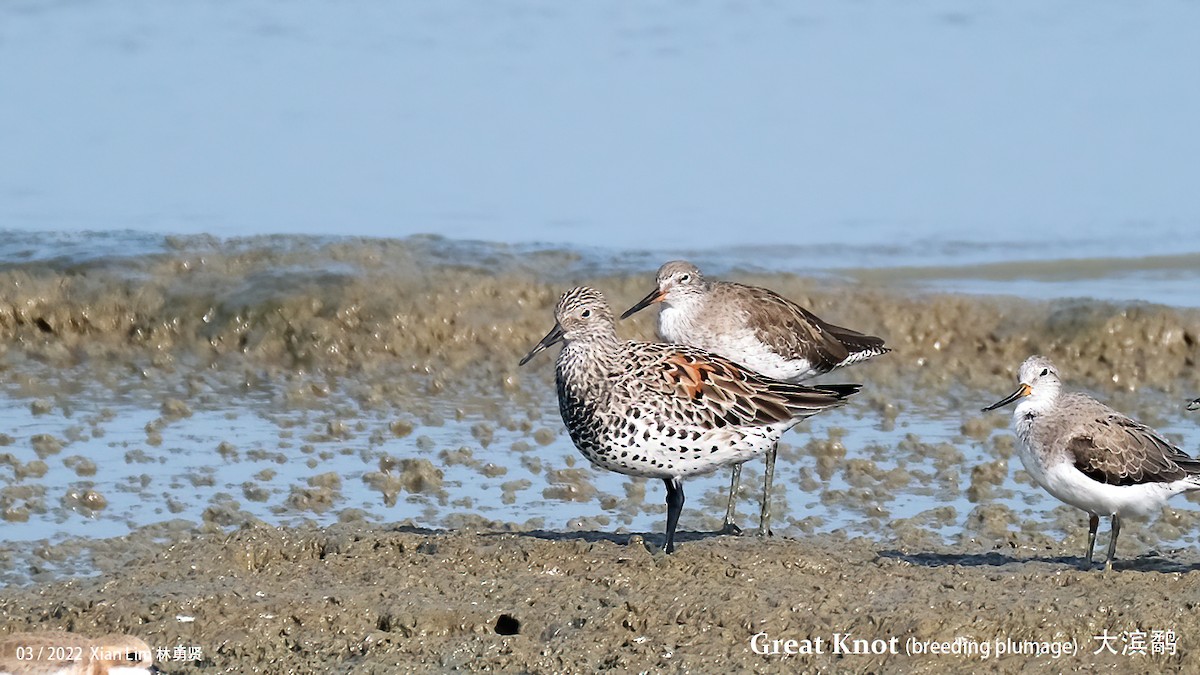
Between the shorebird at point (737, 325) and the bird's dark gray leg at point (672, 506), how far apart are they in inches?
69.7

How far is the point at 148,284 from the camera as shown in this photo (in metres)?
11.1

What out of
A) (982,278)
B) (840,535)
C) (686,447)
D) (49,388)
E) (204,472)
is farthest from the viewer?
(982,278)

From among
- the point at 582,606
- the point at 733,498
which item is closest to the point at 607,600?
the point at 582,606

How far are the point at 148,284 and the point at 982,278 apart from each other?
5.60 metres

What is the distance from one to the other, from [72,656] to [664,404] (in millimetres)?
2356

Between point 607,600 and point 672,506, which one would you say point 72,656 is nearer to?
point 607,600

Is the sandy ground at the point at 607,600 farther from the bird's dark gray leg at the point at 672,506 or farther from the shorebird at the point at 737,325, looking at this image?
the shorebird at the point at 737,325

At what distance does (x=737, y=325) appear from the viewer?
8.65m

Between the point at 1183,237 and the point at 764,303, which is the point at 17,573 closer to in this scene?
the point at 764,303

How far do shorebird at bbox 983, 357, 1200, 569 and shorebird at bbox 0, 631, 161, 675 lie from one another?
11.1 feet

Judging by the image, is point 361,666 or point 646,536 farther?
point 646,536

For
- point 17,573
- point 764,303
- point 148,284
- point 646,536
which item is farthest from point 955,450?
point 148,284

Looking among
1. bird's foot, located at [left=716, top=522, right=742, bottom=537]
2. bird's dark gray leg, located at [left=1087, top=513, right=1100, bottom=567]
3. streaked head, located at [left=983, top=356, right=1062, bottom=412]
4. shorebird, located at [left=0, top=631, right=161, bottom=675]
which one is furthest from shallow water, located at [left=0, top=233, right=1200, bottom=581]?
shorebird, located at [left=0, top=631, right=161, bottom=675]

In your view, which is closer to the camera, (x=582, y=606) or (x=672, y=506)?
(x=582, y=606)
